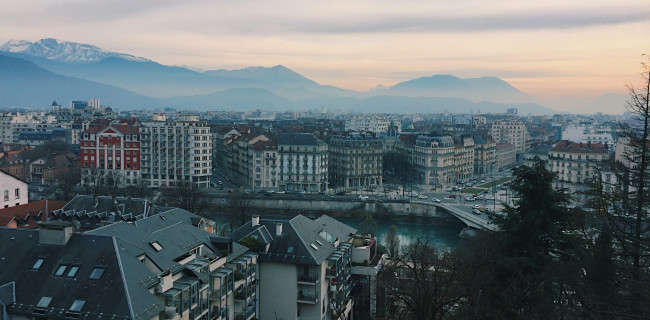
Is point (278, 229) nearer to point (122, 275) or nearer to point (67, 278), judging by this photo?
point (122, 275)

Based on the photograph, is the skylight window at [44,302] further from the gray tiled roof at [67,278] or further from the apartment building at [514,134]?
the apartment building at [514,134]

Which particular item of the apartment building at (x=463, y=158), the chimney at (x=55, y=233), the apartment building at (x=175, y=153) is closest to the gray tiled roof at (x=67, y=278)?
the chimney at (x=55, y=233)

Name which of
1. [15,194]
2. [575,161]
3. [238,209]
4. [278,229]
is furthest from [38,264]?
[575,161]

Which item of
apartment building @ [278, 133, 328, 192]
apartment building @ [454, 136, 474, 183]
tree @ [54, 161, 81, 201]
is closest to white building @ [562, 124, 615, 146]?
apartment building @ [454, 136, 474, 183]

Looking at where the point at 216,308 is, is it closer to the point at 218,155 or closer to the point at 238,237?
the point at 238,237

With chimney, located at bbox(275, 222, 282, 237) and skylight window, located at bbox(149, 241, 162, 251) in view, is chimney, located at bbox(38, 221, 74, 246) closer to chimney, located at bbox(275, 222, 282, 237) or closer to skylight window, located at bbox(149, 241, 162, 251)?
skylight window, located at bbox(149, 241, 162, 251)

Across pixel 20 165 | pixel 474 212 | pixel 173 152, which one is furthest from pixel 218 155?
pixel 474 212
